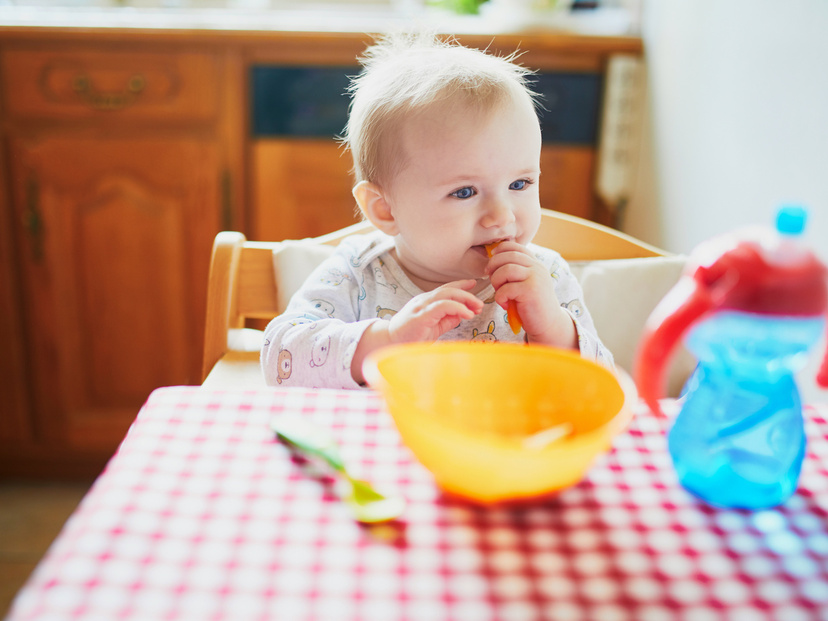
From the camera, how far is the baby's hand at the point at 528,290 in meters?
0.80

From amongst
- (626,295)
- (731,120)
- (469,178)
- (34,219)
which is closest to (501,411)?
(469,178)

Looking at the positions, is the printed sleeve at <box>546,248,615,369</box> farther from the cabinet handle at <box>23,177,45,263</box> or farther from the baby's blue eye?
the cabinet handle at <box>23,177,45,263</box>

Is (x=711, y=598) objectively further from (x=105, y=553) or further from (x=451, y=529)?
(x=105, y=553)

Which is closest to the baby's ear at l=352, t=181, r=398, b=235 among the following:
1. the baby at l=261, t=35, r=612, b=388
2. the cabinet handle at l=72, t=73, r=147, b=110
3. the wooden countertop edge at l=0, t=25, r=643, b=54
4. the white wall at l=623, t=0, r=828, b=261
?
the baby at l=261, t=35, r=612, b=388

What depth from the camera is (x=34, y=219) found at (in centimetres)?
175

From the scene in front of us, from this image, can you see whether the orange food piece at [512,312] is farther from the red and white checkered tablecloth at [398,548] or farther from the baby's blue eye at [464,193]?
the red and white checkered tablecloth at [398,548]

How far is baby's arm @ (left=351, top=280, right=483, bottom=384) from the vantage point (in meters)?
0.71

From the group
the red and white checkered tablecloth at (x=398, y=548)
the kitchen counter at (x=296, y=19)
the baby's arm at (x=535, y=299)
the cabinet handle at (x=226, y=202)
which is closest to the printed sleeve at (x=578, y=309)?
the baby's arm at (x=535, y=299)

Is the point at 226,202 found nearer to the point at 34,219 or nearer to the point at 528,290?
the point at 34,219

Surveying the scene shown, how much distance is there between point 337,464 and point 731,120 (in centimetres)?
108

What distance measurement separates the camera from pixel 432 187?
34.2 inches

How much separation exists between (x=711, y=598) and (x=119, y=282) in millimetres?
1683

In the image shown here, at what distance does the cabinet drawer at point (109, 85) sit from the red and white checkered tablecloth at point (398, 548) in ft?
4.30

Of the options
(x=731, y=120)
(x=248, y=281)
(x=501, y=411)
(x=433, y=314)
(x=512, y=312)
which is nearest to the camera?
(x=501, y=411)
